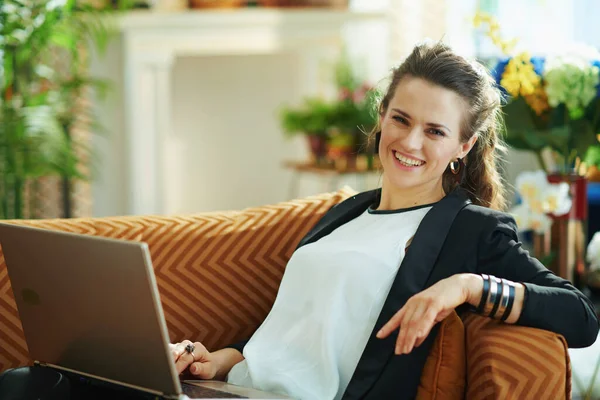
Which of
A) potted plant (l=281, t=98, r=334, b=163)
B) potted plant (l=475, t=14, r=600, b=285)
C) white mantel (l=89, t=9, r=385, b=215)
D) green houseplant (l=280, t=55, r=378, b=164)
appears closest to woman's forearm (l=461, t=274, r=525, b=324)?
potted plant (l=475, t=14, r=600, b=285)

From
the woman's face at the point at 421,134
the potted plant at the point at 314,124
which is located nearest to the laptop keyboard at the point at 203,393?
the woman's face at the point at 421,134

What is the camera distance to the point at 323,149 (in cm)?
431

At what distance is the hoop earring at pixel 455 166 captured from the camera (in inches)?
66.7

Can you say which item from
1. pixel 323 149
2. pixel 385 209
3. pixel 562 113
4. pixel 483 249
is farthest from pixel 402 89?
pixel 323 149

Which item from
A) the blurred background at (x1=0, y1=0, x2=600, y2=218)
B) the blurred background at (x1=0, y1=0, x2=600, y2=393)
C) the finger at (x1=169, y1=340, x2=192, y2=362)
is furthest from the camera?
the blurred background at (x1=0, y1=0, x2=600, y2=218)

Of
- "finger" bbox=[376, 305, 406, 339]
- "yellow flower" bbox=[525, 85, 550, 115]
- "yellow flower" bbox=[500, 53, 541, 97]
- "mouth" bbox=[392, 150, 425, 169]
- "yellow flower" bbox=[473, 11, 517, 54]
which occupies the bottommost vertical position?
"finger" bbox=[376, 305, 406, 339]

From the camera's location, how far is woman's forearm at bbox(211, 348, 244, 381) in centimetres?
166

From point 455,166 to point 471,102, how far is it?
141 millimetres

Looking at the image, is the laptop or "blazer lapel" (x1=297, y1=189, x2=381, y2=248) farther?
"blazer lapel" (x1=297, y1=189, x2=381, y2=248)

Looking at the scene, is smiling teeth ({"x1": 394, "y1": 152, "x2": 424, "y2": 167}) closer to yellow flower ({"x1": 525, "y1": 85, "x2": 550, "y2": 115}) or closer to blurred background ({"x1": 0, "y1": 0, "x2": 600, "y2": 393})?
yellow flower ({"x1": 525, "y1": 85, "x2": 550, "y2": 115})

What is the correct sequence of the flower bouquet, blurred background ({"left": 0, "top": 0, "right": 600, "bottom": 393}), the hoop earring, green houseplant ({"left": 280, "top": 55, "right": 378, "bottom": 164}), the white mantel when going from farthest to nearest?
the white mantel
green houseplant ({"left": 280, "top": 55, "right": 378, "bottom": 164})
blurred background ({"left": 0, "top": 0, "right": 600, "bottom": 393})
the flower bouquet
the hoop earring

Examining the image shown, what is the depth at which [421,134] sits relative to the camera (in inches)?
64.0

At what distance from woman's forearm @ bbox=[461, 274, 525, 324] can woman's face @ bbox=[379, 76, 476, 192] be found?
0.30m

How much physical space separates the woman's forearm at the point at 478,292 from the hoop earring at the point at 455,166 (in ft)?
1.10
